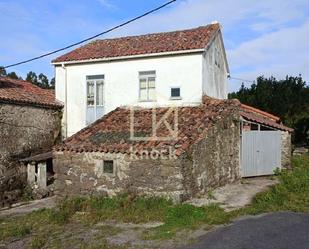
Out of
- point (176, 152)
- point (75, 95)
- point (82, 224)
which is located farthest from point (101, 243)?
point (75, 95)

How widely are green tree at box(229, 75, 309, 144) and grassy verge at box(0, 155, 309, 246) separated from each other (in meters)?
23.7

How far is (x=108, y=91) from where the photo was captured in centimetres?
2022

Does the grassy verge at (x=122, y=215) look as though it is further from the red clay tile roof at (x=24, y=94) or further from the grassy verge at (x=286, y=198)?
the red clay tile roof at (x=24, y=94)

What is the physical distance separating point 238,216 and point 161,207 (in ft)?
8.45

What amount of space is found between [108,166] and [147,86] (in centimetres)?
597

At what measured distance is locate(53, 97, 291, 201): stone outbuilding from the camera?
45.1ft

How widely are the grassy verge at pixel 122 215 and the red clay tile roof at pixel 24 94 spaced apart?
19.1 ft

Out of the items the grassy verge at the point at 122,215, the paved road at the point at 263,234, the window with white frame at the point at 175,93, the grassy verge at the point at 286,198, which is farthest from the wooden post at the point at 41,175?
the paved road at the point at 263,234

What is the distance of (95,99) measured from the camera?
20.4m

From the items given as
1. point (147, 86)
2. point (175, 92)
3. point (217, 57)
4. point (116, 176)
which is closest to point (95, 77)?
point (147, 86)

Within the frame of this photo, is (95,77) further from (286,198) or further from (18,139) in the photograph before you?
(286,198)

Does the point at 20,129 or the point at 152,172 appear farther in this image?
the point at 20,129

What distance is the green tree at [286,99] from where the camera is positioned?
3769cm

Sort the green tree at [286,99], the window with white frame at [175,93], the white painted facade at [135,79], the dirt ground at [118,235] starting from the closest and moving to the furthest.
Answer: the dirt ground at [118,235] < the white painted facade at [135,79] < the window with white frame at [175,93] < the green tree at [286,99]
